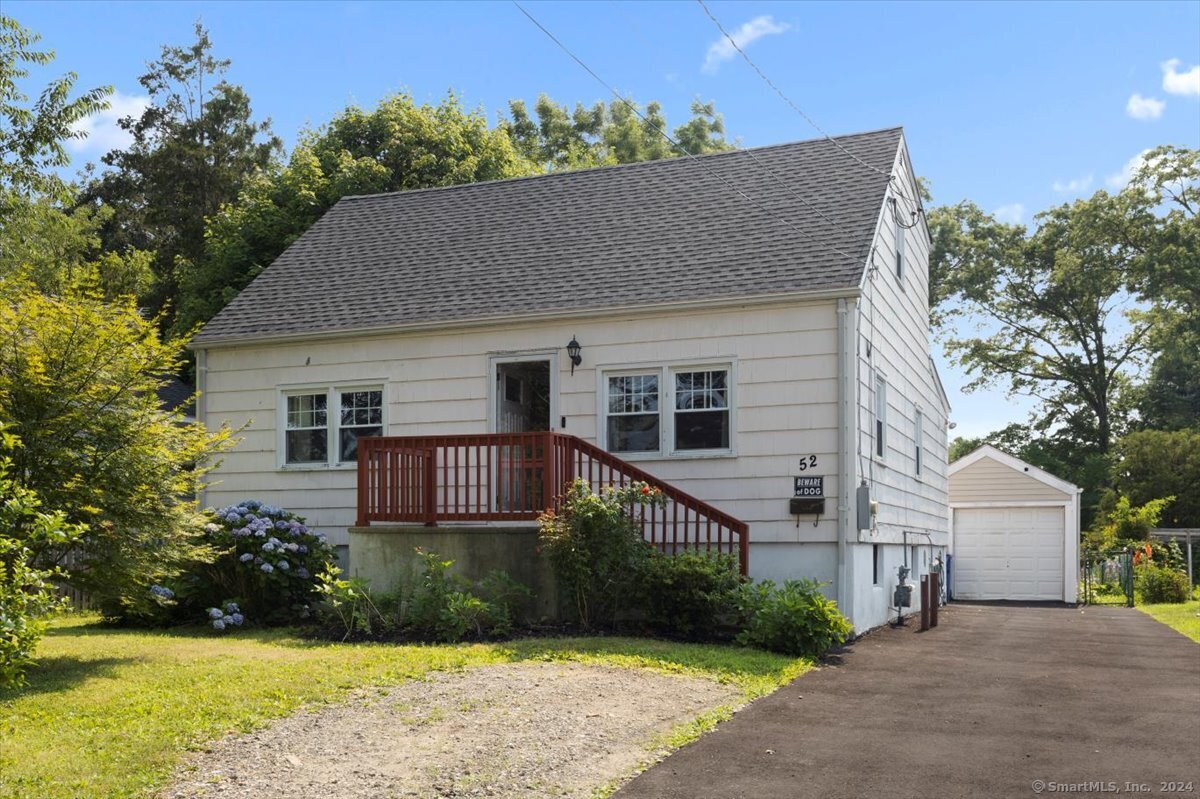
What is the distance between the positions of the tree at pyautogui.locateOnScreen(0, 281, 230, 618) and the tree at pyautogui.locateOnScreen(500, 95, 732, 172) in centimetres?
3295

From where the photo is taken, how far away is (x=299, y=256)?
1884 cm

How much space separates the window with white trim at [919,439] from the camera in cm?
1892

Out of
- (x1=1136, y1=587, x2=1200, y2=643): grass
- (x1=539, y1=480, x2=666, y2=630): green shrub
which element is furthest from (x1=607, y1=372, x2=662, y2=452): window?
(x1=1136, y1=587, x2=1200, y2=643): grass

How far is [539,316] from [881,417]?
4.76 metres

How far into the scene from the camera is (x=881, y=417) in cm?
1536

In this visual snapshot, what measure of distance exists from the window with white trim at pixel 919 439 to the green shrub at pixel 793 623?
760cm

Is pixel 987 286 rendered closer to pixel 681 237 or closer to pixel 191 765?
pixel 681 237

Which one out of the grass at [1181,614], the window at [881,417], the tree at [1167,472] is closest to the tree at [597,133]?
the tree at [1167,472]

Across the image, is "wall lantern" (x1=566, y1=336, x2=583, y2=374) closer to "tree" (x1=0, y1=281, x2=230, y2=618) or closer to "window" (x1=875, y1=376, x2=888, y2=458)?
"window" (x1=875, y1=376, x2=888, y2=458)

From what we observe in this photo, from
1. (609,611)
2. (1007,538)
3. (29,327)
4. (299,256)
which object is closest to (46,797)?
(29,327)

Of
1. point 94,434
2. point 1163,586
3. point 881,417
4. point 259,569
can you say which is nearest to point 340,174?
point 259,569

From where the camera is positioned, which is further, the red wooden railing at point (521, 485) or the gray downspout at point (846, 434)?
the gray downspout at point (846, 434)

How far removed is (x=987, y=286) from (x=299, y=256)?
1235 inches

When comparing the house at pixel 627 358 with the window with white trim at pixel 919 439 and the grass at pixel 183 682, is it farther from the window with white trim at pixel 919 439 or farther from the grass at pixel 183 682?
the grass at pixel 183 682
